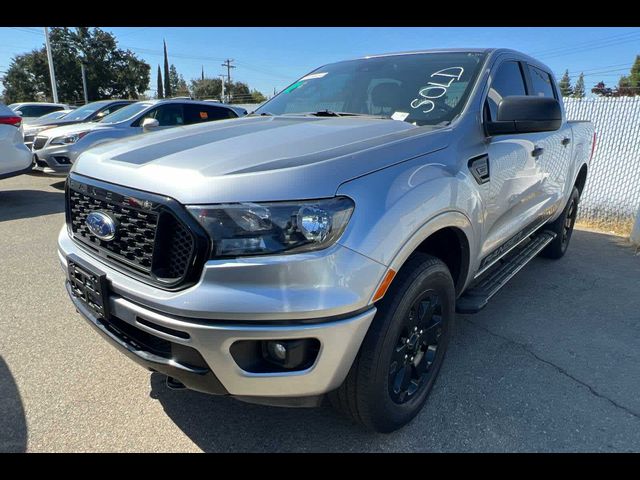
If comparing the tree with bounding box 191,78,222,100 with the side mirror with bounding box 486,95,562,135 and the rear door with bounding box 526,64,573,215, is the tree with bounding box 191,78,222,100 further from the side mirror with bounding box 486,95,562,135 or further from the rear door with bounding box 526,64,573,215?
the side mirror with bounding box 486,95,562,135

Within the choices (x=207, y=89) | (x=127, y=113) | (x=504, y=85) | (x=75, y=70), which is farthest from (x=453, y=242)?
(x=207, y=89)

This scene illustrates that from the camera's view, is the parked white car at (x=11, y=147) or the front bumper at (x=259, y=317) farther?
the parked white car at (x=11, y=147)

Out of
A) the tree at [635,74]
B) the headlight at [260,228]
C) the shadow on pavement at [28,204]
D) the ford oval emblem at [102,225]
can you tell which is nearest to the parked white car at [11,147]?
the shadow on pavement at [28,204]

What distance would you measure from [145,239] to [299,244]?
626mm

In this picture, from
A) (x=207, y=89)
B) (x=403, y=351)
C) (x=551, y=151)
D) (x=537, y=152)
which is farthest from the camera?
(x=207, y=89)

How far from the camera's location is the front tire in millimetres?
1770

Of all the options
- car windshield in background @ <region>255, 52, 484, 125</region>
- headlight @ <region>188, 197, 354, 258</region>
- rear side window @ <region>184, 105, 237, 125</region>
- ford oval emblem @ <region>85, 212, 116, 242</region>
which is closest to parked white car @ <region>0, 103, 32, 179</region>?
rear side window @ <region>184, 105, 237, 125</region>

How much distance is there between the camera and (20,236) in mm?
5113

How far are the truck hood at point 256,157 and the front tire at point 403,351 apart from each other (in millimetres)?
539

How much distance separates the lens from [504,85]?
9.69 ft

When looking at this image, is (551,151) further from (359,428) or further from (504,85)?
(359,428)

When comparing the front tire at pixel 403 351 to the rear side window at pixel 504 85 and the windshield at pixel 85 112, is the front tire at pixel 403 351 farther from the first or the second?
the windshield at pixel 85 112

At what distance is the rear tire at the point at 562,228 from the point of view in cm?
460
